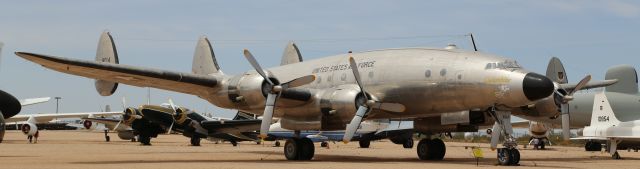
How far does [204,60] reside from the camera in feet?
96.4

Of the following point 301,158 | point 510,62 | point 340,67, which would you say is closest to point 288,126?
point 301,158

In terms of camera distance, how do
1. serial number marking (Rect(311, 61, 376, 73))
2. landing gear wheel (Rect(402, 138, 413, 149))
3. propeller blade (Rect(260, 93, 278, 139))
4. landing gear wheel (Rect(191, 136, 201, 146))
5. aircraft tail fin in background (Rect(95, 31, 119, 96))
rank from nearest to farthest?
propeller blade (Rect(260, 93, 278, 139))
serial number marking (Rect(311, 61, 376, 73))
aircraft tail fin in background (Rect(95, 31, 119, 96))
landing gear wheel (Rect(191, 136, 201, 146))
landing gear wheel (Rect(402, 138, 413, 149))

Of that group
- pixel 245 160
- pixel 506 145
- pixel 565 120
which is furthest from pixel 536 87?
pixel 245 160

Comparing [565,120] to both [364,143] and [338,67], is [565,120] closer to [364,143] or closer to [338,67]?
[338,67]

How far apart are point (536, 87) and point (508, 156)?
213 centimetres

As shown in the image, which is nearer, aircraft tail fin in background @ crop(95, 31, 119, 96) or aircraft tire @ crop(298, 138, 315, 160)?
aircraft tire @ crop(298, 138, 315, 160)

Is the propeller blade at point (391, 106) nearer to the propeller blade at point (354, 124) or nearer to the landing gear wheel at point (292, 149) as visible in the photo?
the propeller blade at point (354, 124)

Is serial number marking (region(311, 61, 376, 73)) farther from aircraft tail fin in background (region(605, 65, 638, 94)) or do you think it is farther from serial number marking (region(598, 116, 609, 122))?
aircraft tail fin in background (region(605, 65, 638, 94))

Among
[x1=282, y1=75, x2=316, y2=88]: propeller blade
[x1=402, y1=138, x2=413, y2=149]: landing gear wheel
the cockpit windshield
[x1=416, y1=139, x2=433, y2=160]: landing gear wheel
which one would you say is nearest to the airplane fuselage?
the cockpit windshield

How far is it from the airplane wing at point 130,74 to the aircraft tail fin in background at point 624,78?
22620 millimetres

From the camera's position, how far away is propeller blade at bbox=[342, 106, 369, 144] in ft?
66.4

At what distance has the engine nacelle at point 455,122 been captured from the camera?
21.7 metres

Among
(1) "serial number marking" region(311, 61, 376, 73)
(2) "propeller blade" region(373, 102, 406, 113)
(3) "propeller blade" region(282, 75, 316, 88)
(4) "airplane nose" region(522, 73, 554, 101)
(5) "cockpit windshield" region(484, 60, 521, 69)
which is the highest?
(1) "serial number marking" region(311, 61, 376, 73)

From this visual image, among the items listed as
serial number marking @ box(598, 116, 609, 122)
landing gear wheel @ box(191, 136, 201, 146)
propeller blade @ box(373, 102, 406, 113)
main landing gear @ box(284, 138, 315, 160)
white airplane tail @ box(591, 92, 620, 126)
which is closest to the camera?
propeller blade @ box(373, 102, 406, 113)
